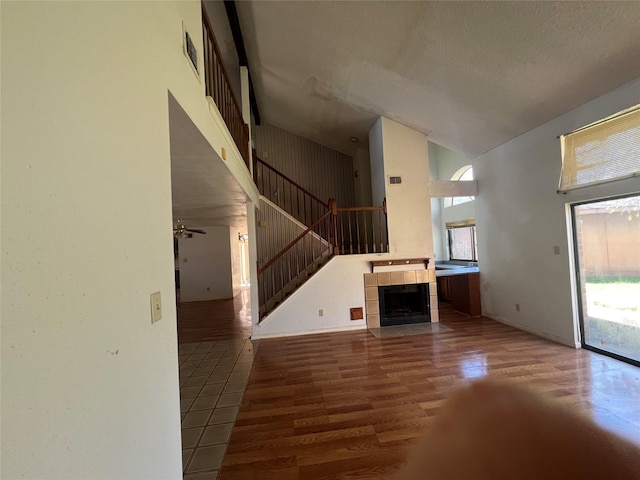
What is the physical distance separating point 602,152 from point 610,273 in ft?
4.66

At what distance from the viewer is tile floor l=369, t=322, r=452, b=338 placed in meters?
4.55

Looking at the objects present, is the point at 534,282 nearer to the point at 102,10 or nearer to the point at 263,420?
the point at 263,420

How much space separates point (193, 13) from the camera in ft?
6.36

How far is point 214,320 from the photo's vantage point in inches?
241

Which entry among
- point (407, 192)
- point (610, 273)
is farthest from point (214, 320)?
point (610, 273)

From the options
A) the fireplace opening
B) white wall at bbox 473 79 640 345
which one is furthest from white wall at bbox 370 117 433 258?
white wall at bbox 473 79 640 345

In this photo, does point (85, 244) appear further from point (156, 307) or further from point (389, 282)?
point (389, 282)

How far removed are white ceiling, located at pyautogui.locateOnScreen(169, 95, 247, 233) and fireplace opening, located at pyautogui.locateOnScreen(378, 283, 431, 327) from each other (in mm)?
3017

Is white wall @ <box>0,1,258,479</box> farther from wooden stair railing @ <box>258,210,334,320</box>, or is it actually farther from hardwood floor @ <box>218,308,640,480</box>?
wooden stair railing @ <box>258,210,334,320</box>

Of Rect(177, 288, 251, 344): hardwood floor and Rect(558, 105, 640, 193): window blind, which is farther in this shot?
Rect(177, 288, 251, 344): hardwood floor

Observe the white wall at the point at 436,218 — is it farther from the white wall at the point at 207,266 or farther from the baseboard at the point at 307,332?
the white wall at the point at 207,266

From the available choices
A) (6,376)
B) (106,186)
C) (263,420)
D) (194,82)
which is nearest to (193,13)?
(194,82)

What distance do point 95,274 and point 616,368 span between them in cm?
467

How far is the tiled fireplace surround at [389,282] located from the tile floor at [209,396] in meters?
2.06
